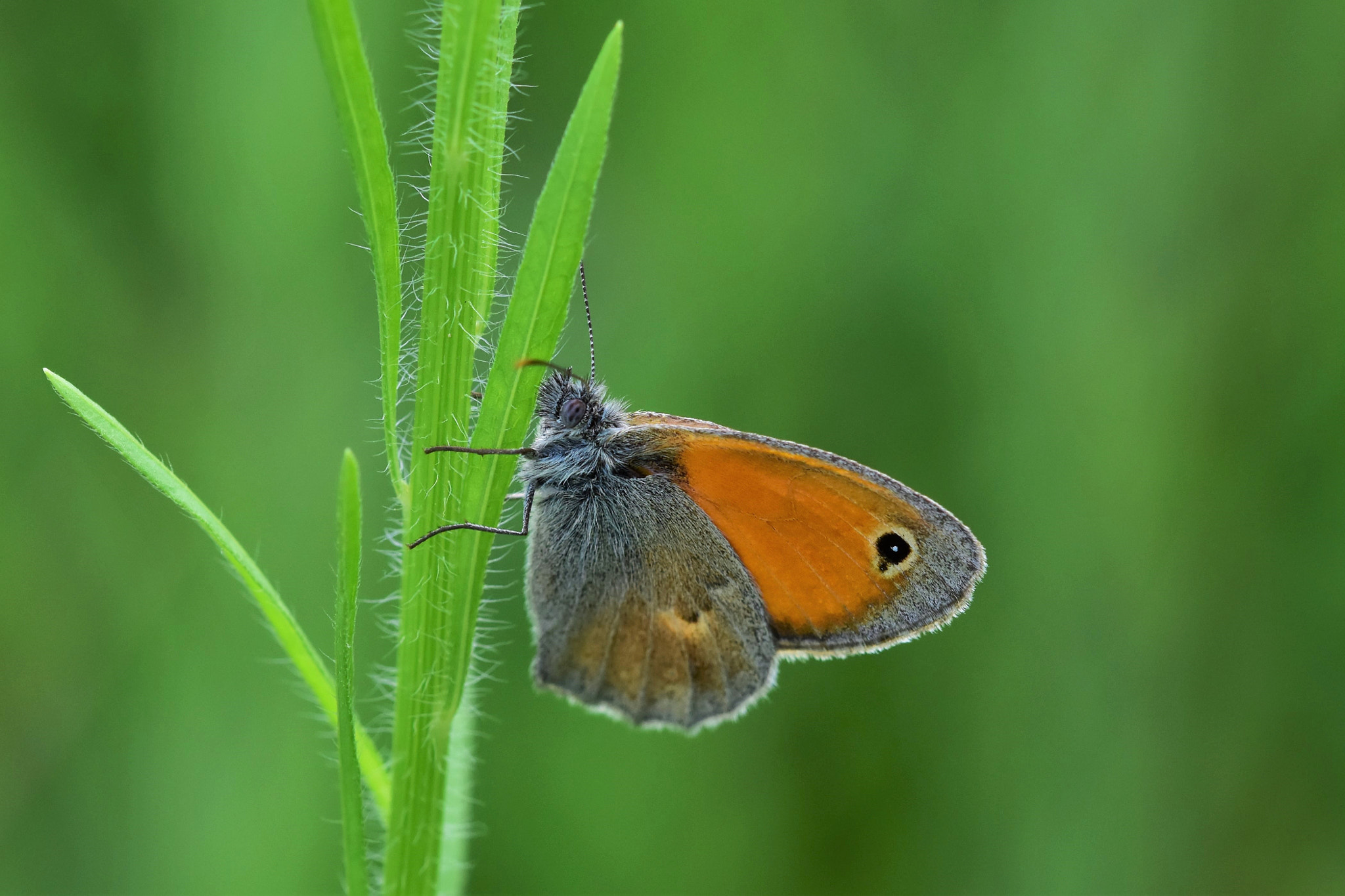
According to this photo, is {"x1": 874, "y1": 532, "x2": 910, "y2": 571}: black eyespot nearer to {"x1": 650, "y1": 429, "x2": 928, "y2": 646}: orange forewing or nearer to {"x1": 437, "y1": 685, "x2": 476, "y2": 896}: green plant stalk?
{"x1": 650, "y1": 429, "x2": 928, "y2": 646}: orange forewing

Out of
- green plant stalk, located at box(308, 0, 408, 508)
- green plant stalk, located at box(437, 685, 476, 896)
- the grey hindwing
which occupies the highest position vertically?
green plant stalk, located at box(308, 0, 408, 508)

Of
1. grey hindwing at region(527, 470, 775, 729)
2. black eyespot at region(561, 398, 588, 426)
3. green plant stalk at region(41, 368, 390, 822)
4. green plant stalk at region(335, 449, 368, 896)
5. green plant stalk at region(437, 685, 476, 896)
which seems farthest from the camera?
black eyespot at region(561, 398, 588, 426)

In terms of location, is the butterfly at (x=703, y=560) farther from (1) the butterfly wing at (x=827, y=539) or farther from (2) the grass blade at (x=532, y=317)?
(2) the grass blade at (x=532, y=317)

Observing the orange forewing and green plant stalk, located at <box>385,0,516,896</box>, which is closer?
green plant stalk, located at <box>385,0,516,896</box>

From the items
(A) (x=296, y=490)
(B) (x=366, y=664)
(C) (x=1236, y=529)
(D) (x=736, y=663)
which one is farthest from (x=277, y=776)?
(C) (x=1236, y=529)

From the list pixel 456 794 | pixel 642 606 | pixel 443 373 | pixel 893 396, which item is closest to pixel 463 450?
pixel 443 373

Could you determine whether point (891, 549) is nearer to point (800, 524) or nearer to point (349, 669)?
point (800, 524)

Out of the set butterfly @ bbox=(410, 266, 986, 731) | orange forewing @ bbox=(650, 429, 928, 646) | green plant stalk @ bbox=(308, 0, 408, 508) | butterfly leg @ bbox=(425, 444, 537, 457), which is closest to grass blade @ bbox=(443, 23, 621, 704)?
butterfly leg @ bbox=(425, 444, 537, 457)
